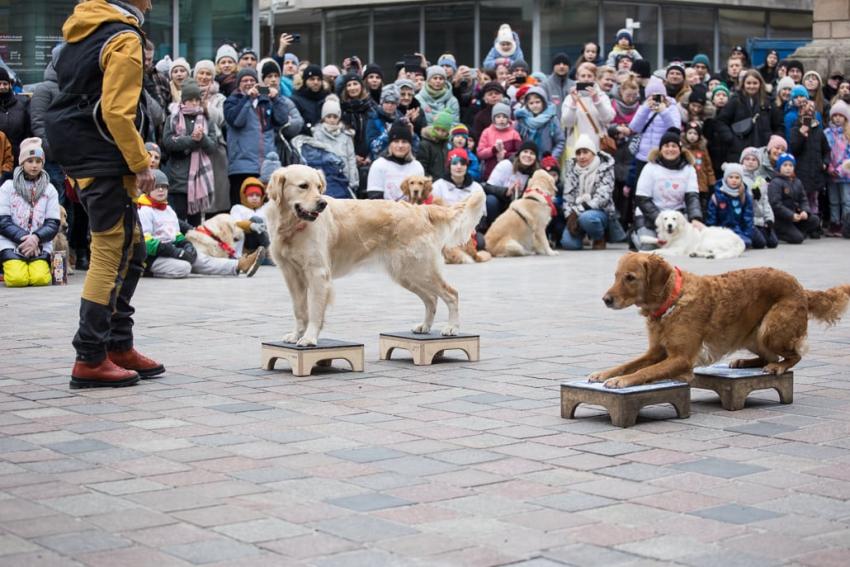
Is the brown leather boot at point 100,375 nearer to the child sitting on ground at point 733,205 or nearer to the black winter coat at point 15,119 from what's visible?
the black winter coat at point 15,119

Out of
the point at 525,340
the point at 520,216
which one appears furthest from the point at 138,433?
the point at 520,216

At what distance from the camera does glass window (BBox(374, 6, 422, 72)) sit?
3259 centimetres

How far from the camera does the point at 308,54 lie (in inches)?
1332

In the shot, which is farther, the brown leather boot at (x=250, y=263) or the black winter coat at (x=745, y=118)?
the black winter coat at (x=745, y=118)

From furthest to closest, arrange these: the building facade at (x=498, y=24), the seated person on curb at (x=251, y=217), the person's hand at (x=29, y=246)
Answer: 1. the building facade at (x=498, y=24)
2. the seated person on curb at (x=251, y=217)
3. the person's hand at (x=29, y=246)

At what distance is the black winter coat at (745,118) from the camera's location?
766 inches

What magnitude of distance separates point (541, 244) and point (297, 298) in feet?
31.3

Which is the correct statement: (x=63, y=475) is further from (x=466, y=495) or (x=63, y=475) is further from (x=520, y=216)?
(x=520, y=216)

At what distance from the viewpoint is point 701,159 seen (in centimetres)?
1892

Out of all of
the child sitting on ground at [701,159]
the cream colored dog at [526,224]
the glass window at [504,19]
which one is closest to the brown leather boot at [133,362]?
the cream colored dog at [526,224]

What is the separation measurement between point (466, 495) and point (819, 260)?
1205cm

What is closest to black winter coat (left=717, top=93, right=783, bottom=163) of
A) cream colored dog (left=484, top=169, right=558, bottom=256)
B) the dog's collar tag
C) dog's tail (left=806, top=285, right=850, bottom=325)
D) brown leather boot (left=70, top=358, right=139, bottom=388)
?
cream colored dog (left=484, top=169, right=558, bottom=256)

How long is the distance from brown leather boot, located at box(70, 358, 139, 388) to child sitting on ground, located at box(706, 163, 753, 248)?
41.5 ft

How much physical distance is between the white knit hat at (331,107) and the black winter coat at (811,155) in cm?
739
